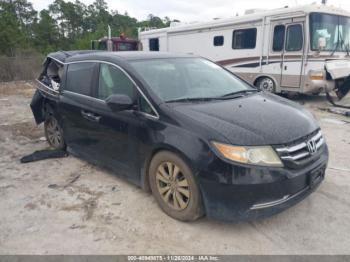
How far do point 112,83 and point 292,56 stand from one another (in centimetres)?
701

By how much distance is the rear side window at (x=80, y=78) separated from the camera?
4.01m

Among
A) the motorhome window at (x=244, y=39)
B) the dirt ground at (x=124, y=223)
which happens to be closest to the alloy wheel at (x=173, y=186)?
the dirt ground at (x=124, y=223)

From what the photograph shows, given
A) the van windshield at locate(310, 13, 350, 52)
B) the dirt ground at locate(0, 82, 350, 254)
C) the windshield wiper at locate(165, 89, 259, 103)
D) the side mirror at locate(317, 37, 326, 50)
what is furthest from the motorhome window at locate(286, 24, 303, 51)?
the windshield wiper at locate(165, 89, 259, 103)

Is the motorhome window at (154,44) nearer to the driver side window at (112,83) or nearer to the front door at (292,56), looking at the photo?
the front door at (292,56)

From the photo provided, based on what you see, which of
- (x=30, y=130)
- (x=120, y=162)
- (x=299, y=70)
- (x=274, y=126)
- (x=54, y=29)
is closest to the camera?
(x=274, y=126)

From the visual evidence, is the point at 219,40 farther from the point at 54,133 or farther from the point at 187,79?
the point at 187,79

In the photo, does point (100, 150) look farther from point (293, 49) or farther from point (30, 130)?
point (293, 49)

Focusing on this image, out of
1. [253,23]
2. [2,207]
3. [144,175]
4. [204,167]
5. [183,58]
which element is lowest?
[2,207]

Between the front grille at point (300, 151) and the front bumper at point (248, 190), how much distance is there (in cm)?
7

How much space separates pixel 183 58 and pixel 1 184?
2.95 meters

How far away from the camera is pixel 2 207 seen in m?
3.42

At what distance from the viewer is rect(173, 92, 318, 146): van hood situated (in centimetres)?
264

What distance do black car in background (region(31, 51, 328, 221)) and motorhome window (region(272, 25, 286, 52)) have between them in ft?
19.1

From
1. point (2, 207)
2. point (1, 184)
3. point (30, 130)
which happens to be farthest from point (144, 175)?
point (30, 130)
